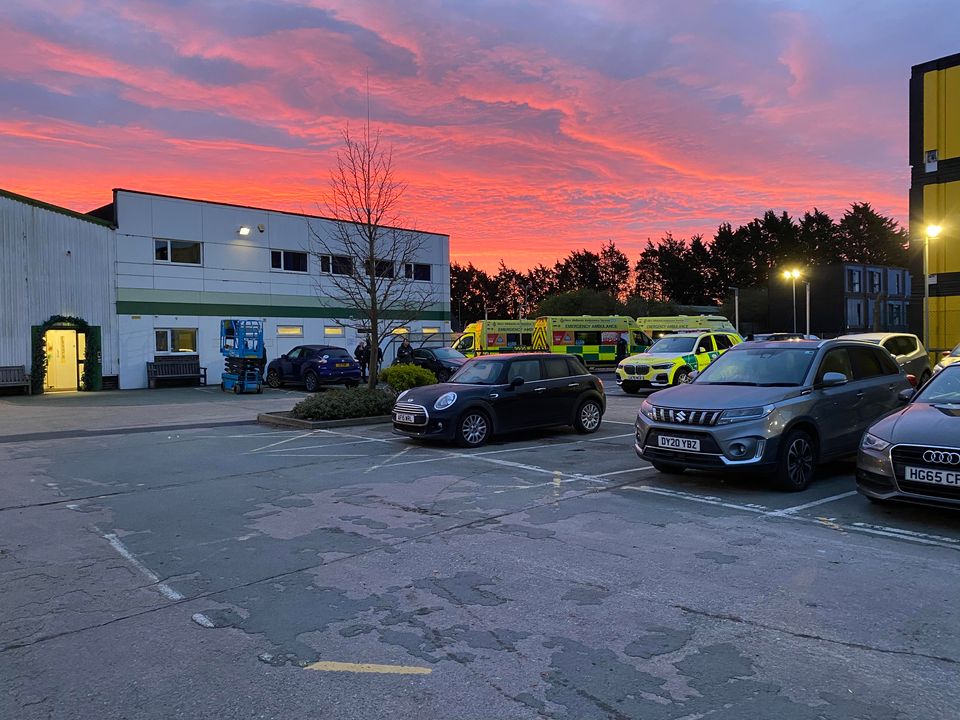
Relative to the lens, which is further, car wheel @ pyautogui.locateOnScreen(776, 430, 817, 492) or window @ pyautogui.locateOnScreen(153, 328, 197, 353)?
window @ pyautogui.locateOnScreen(153, 328, 197, 353)

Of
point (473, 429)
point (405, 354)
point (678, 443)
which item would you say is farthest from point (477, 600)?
point (405, 354)

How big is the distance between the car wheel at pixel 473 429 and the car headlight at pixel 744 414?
15.0 ft

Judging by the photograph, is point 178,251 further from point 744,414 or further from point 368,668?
point 368,668

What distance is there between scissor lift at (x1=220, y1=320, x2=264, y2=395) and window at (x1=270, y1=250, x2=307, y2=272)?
5.46 meters

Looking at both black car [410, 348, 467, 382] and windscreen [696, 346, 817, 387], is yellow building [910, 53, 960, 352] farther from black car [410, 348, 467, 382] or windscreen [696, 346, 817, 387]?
windscreen [696, 346, 817, 387]

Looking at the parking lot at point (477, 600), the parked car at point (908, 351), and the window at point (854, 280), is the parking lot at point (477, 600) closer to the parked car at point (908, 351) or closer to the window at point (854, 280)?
the parked car at point (908, 351)

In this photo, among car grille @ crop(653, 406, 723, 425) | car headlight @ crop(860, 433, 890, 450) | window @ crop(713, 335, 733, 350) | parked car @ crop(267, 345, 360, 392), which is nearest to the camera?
car headlight @ crop(860, 433, 890, 450)

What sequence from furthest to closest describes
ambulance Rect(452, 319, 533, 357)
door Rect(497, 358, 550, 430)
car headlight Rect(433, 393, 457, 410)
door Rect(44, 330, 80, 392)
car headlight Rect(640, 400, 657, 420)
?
ambulance Rect(452, 319, 533, 357) → door Rect(44, 330, 80, 392) → door Rect(497, 358, 550, 430) → car headlight Rect(433, 393, 457, 410) → car headlight Rect(640, 400, 657, 420)

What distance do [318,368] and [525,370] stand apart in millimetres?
14158

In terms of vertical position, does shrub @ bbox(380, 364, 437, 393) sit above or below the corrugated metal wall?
below

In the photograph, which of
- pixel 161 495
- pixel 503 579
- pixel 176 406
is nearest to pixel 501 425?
pixel 161 495

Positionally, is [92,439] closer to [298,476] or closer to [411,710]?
[298,476]

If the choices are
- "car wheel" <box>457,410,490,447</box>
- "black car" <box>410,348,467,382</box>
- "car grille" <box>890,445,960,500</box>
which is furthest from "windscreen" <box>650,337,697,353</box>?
"car grille" <box>890,445,960,500</box>

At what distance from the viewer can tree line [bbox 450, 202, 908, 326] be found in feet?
254
